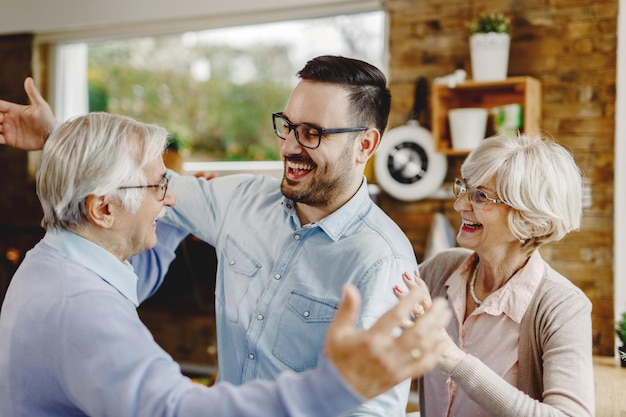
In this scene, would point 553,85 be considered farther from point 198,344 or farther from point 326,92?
point 198,344

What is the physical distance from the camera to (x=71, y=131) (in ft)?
4.42

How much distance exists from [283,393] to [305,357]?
0.65 metres

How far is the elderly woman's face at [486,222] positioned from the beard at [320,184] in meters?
0.42

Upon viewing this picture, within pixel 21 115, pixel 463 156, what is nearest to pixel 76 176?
pixel 21 115

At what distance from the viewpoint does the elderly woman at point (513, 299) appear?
5.36 feet

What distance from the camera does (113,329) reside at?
112cm

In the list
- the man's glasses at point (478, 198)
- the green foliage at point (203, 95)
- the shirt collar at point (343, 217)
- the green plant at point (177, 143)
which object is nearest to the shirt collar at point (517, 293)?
the man's glasses at point (478, 198)

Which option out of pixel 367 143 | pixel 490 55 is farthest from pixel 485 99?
pixel 367 143

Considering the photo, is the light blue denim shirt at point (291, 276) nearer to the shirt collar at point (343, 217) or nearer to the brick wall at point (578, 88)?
the shirt collar at point (343, 217)

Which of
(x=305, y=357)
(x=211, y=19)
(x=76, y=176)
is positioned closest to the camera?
(x=76, y=176)

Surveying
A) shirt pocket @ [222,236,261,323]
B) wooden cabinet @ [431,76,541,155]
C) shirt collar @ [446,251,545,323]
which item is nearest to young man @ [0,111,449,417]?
shirt pocket @ [222,236,261,323]

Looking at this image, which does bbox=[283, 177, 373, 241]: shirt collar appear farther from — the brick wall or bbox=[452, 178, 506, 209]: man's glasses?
the brick wall

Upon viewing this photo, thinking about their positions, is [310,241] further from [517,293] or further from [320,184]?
[517,293]

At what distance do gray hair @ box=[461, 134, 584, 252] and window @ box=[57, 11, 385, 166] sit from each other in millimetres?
2503
